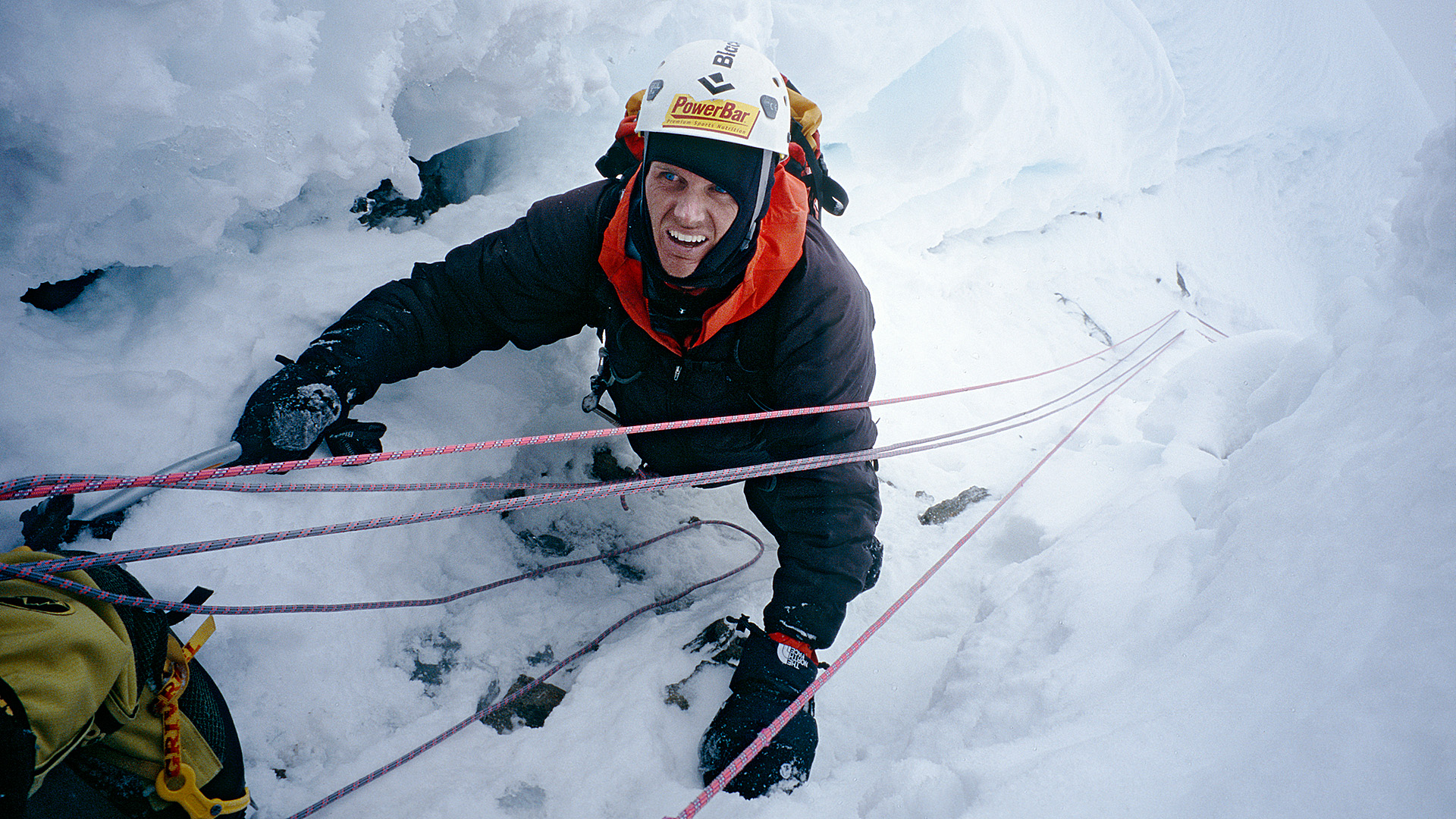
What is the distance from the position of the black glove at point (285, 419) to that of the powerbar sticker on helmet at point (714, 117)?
1.17 m

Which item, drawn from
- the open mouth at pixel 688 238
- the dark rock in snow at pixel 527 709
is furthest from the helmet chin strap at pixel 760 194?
the dark rock in snow at pixel 527 709

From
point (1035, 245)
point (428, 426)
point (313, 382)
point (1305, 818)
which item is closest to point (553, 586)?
point (428, 426)

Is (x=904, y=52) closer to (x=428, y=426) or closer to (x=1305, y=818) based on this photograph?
(x=428, y=426)

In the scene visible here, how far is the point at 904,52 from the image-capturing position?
11.7 ft

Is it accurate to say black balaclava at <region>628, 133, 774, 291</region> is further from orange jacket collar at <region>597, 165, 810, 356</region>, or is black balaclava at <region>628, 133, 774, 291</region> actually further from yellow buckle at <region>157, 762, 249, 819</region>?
yellow buckle at <region>157, 762, 249, 819</region>

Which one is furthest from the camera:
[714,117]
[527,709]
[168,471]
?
[527,709]

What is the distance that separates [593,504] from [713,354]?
0.97m

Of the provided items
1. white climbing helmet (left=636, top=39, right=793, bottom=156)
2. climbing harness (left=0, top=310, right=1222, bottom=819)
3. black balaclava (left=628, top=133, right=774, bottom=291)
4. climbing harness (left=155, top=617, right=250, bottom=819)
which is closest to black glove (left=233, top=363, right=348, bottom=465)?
climbing harness (left=0, top=310, right=1222, bottom=819)

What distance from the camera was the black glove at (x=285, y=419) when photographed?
1711 mm

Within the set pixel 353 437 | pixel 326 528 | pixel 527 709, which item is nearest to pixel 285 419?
pixel 353 437

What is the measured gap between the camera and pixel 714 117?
169 centimetres

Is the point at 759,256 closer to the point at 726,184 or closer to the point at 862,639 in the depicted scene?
the point at 726,184

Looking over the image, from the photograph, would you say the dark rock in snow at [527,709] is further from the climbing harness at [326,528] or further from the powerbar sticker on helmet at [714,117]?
the powerbar sticker on helmet at [714,117]

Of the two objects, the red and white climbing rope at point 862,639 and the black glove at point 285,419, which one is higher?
the black glove at point 285,419
